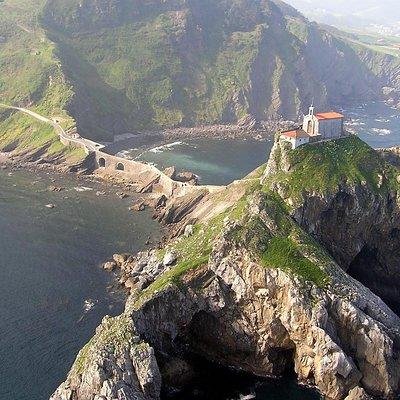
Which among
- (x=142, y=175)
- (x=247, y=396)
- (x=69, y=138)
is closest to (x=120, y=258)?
(x=247, y=396)

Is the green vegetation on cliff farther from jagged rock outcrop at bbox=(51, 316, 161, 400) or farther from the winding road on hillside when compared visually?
the winding road on hillside

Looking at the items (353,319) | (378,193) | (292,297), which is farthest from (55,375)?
(378,193)

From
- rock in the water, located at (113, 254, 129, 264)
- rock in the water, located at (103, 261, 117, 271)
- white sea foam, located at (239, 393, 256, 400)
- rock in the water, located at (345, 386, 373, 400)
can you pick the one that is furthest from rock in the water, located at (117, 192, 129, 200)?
rock in the water, located at (345, 386, 373, 400)

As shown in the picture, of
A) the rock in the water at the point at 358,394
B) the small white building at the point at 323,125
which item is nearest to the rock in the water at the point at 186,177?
the small white building at the point at 323,125

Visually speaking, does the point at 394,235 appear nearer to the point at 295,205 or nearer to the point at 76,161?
the point at 295,205

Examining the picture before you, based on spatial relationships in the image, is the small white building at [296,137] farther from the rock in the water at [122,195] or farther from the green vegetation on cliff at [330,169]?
the rock in the water at [122,195]
